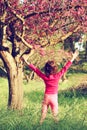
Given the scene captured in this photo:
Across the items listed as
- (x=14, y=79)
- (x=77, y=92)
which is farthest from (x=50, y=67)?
(x=77, y=92)

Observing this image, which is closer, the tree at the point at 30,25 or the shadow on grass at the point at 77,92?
the tree at the point at 30,25

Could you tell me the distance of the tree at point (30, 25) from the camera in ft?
34.4

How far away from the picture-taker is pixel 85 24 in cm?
1111

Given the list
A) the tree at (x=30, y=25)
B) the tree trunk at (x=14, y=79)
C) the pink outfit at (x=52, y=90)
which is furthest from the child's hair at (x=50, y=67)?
the tree trunk at (x=14, y=79)

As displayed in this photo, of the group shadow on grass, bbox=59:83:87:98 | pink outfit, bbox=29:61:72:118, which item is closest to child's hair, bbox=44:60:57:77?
pink outfit, bbox=29:61:72:118

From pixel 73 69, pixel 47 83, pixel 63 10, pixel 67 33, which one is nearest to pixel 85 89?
pixel 67 33

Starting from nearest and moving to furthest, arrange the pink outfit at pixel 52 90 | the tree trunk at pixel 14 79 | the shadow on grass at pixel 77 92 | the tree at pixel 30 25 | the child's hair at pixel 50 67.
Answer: the child's hair at pixel 50 67 → the pink outfit at pixel 52 90 → the tree at pixel 30 25 → the tree trunk at pixel 14 79 → the shadow on grass at pixel 77 92

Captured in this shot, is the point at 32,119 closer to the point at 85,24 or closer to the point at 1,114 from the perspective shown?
the point at 1,114

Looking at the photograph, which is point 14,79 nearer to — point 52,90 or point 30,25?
point 30,25

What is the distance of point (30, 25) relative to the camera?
39.3ft

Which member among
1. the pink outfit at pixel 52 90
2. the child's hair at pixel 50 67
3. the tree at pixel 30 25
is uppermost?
the tree at pixel 30 25

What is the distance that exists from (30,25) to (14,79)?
189 cm

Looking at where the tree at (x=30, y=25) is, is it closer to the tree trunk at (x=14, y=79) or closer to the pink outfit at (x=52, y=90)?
the tree trunk at (x=14, y=79)

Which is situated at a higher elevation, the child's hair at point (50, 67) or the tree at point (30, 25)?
the tree at point (30, 25)
